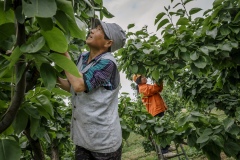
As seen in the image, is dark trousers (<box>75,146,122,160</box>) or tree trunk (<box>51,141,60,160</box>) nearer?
dark trousers (<box>75,146,122,160</box>)

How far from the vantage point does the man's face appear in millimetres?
1747

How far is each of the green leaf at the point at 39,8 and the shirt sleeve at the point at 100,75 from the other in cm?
86

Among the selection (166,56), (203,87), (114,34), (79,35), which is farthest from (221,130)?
(79,35)

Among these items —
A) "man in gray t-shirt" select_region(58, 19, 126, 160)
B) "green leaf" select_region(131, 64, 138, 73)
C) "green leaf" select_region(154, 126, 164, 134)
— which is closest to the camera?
"man in gray t-shirt" select_region(58, 19, 126, 160)

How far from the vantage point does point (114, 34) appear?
6.06ft

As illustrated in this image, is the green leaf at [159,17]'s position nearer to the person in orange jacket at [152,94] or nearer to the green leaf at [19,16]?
the green leaf at [19,16]

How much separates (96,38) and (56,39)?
1101 mm

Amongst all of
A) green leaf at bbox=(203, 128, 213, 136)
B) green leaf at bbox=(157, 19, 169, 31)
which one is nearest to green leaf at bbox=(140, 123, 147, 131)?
green leaf at bbox=(203, 128, 213, 136)

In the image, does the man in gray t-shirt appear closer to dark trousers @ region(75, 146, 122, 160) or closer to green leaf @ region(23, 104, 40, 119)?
dark trousers @ region(75, 146, 122, 160)

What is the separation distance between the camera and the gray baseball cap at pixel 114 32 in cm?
176

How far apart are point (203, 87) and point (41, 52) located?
3.16m

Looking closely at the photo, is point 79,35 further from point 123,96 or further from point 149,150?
point 149,150

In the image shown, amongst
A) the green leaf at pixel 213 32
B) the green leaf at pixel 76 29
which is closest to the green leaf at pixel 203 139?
the green leaf at pixel 213 32

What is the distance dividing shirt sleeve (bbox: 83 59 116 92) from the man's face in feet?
0.72
